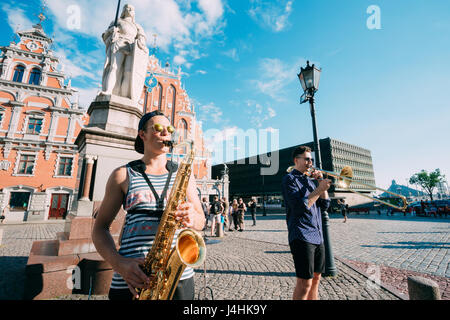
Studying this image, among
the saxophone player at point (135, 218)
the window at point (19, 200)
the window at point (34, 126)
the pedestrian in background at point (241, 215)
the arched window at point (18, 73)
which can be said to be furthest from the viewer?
the arched window at point (18, 73)

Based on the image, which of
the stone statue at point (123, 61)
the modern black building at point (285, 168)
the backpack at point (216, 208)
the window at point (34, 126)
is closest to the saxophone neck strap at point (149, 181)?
the stone statue at point (123, 61)

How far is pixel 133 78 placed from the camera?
5039 millimetres

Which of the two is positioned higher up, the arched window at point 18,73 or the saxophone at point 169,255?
the arched window at point 18,73

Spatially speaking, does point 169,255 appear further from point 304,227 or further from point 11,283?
point 11,283

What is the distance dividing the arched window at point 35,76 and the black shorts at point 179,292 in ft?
92.7

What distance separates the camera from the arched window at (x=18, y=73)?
19763 mm

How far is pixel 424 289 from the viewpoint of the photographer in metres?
2.55

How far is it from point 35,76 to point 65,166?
1005 cm

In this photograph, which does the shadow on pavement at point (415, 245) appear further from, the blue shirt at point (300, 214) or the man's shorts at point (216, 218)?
the blue shirt at point (300, 214)

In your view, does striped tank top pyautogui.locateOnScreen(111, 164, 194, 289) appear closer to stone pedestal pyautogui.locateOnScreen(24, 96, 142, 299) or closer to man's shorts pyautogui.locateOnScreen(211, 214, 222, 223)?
stone pedestal pyautogui.locateOnScreen(24, 96, 142, 299)

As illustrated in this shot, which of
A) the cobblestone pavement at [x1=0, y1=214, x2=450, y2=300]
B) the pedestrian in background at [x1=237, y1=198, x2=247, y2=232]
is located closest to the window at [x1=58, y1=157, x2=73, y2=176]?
the cobblestone pavement at [x1=0, y1=214, x2=450, y2=300]

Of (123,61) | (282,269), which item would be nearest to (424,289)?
(282,269)
